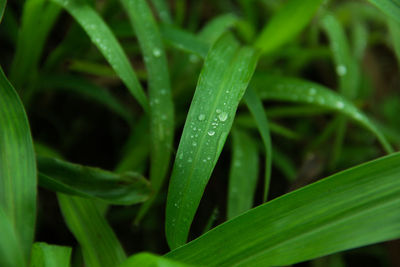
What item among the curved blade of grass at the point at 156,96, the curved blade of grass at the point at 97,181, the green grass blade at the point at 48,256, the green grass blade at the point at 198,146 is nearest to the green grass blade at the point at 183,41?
the curved blade of grass at the point at 156,96

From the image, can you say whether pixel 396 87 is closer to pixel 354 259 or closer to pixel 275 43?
pixel 354 259

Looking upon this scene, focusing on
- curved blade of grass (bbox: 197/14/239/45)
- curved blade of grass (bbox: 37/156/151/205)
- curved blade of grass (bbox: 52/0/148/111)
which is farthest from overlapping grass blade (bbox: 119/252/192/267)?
curved blade of grass (bbox: 197/14/239/45)

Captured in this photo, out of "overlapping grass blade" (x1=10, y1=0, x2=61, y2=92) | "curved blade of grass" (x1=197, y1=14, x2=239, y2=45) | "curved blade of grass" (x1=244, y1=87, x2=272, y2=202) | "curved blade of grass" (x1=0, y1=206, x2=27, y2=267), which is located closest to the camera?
"curved blade of grass" (x1=0, y1=206, x2=27, y2=267)

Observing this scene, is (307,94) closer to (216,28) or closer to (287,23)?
(287,23)

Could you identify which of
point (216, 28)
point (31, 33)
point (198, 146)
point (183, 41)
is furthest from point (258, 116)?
point (31, 33)

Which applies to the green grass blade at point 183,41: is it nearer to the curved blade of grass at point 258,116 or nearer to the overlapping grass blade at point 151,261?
the curved blade of grass at point 258,116

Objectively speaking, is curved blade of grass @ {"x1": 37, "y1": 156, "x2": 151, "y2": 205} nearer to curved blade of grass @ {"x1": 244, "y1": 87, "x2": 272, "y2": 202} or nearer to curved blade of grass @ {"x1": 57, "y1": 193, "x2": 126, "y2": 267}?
curved blade of grass @ {"x1": 57, "y1": 193, "x2": 126, "y2": 267}
